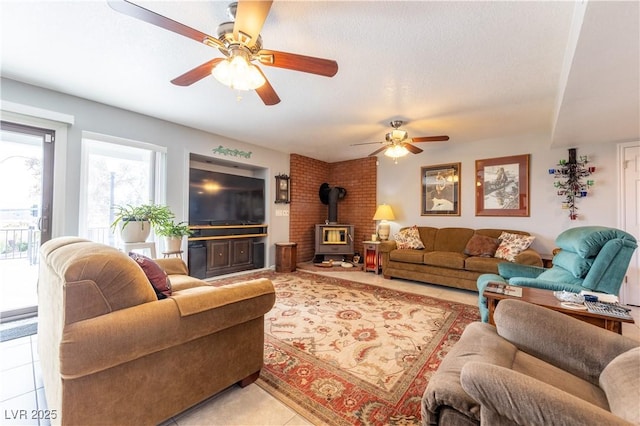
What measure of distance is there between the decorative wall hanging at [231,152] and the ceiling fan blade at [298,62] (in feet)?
9.55

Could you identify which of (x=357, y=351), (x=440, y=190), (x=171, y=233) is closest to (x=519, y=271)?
(x=357, y=351)

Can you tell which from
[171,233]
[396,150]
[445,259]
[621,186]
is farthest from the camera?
[445,259]

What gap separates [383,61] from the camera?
7.13 ft

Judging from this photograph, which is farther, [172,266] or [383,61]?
[172,266]

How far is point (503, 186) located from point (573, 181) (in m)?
0.82

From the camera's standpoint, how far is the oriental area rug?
148cm

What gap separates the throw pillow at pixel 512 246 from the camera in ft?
11.7

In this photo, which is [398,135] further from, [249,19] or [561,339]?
[561,339]

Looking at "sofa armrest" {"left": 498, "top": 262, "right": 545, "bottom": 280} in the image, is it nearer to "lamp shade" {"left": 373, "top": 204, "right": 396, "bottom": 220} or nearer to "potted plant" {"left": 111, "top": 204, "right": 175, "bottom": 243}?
"lamp shade" {"left": 373, "top": 204, "right": 396, "bottom": 220}

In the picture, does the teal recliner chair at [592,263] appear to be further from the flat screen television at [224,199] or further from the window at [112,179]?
the window at [112,179]

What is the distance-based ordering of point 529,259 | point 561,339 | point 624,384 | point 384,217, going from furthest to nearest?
1. point 384,217
2. point 529,259
3. point 561,339
4. point 624,384

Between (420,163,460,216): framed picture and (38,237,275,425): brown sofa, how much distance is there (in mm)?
4228

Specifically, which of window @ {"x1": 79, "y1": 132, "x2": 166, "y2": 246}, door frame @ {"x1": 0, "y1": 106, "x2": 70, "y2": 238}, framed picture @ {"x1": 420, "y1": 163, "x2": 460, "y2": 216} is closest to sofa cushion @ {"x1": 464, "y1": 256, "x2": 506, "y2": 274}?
framed picture @ {"x1": 420, "y1": 163, "x2": 460, "y2": 216}

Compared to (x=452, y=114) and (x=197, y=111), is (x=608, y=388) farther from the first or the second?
(x=197, y=111)
